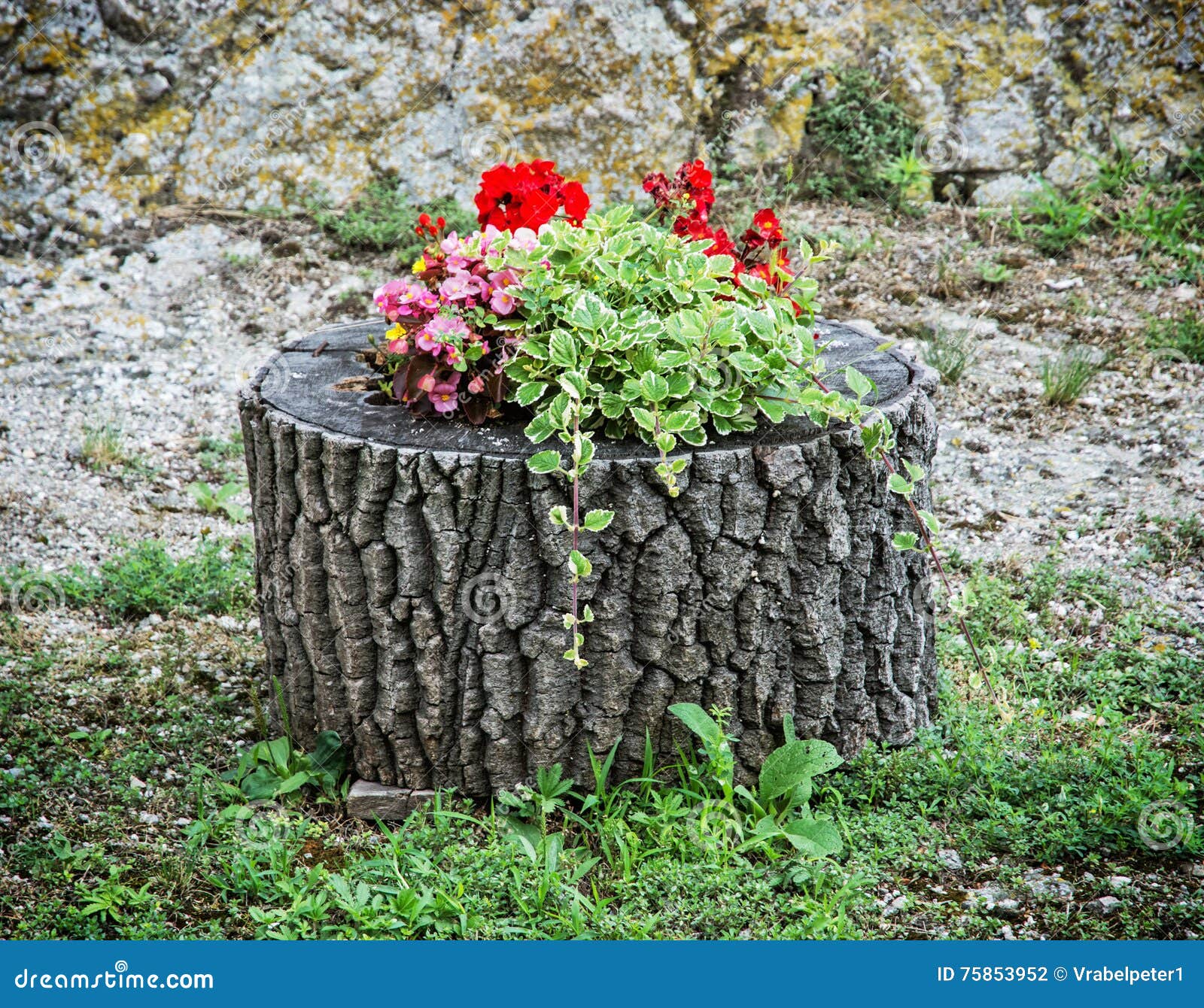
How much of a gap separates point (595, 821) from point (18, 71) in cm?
576

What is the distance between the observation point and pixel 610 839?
2.48 m

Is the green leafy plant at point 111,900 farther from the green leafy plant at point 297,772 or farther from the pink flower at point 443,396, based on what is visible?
the pink flower at point 443,396

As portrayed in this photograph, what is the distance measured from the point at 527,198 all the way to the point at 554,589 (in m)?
1.10

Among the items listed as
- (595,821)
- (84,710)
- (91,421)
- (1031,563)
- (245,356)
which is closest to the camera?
(595,821)

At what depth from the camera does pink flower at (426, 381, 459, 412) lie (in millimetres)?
2533

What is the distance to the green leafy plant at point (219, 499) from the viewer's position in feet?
14.1

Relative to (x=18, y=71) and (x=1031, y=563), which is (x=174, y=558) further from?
(x=18, y=71)

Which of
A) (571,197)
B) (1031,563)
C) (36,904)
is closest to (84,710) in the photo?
(36,904)

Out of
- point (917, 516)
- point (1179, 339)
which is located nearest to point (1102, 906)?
point (917, 516)

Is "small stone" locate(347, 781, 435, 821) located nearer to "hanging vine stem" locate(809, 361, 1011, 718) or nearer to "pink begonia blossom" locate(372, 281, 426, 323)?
"pink begonia blossom" locate(372, 281, 426, 323)

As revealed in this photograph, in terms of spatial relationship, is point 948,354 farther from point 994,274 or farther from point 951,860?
point 951,860

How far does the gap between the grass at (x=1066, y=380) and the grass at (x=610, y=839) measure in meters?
1.79

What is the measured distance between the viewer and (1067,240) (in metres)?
5.87

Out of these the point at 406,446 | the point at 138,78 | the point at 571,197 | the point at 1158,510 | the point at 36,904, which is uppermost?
the point at 138,78
